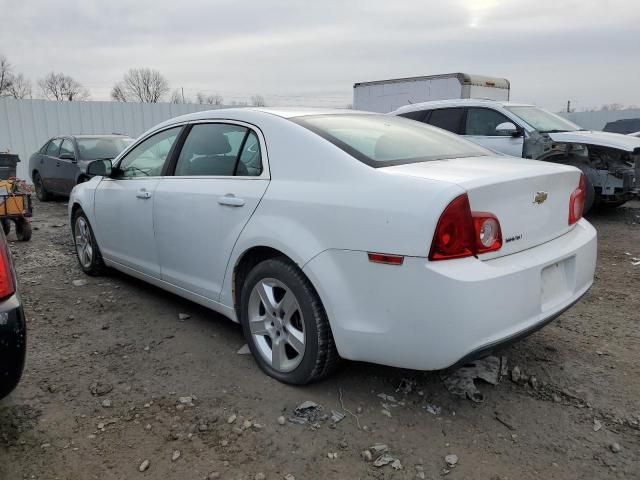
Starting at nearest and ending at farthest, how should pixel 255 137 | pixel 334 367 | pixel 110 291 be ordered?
pixel 334 367 < pixel 255 137 < pixel 110 291

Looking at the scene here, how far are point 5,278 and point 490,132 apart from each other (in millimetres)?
7349

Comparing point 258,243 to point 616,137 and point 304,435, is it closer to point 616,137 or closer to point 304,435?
point 304,435

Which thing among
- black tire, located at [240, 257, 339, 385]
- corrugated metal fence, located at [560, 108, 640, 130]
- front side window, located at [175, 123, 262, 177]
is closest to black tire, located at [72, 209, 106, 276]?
front side window, located at [175, 123, 262, 177]

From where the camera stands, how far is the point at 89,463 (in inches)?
90.4

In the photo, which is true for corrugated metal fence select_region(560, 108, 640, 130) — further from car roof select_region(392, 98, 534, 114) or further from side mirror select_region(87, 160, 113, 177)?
side mirror select_region(87, 160, 113, 177)

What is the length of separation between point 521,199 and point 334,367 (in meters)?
1.28

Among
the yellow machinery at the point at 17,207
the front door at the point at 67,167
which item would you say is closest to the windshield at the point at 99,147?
the front door at the point at 67,167

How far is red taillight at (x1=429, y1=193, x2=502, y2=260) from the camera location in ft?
7.09

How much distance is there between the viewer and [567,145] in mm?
7422

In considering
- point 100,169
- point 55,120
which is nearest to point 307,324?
point 100,169

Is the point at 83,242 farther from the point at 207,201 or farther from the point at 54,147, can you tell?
the point at 54,147

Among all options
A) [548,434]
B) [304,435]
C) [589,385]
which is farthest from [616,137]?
[304,435]

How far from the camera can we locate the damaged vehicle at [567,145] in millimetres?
7289

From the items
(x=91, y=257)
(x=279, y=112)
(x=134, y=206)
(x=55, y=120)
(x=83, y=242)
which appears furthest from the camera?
(x=55, y=120)
